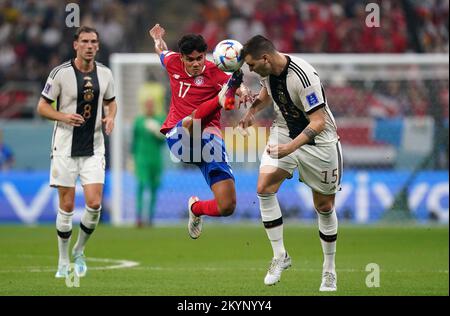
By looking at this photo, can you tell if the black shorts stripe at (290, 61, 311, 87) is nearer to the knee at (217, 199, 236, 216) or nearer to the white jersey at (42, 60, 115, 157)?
the knee at (217, 199, 236, 216)

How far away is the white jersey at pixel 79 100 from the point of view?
12.0 meters

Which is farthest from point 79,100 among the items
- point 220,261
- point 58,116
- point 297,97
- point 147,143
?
point 147,143

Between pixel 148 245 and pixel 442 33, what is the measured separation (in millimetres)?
10776

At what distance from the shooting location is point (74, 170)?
12211 millimetres

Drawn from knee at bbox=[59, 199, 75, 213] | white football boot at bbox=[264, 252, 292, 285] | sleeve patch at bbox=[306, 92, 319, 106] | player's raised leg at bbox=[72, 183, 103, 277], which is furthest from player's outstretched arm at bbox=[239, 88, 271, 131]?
knee at bbox=[59, 199, 75, 213]

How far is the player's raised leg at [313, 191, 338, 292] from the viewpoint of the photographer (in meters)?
10.8

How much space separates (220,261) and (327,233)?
3.51 m

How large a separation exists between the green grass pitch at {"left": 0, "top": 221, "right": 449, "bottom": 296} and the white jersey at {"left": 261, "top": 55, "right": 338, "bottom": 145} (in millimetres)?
1717

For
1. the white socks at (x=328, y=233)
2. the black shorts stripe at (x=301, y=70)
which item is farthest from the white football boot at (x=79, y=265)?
the black shorts stripe at (x=301, y=70)

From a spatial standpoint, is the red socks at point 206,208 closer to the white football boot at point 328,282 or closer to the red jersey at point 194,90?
the red jersey at point 194,90

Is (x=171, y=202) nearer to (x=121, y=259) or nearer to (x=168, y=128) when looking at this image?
(x=121, y=259)

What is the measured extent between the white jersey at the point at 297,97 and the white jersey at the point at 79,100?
8.02ft
